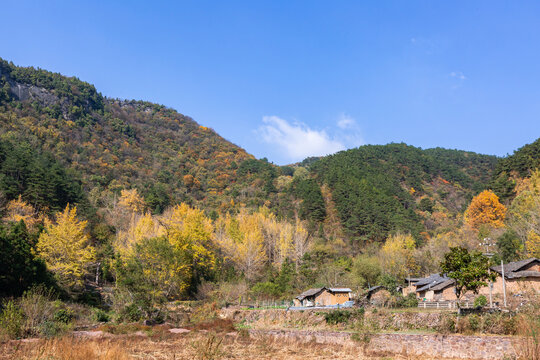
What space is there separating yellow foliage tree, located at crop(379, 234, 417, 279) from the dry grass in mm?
33353

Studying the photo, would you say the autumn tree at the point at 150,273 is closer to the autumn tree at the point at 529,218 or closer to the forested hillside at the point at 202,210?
the forested hillside at the point at 202,210

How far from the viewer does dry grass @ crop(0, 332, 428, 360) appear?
8010 millimetres

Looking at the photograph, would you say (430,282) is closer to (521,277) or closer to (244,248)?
(521,277)

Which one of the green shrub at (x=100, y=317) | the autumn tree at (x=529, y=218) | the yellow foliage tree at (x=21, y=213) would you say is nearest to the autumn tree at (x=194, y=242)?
the green shrub at (x=100, y=317)

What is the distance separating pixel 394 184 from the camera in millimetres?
85250

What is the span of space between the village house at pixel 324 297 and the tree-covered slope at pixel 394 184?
27.0 m

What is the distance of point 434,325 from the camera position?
19.3 m

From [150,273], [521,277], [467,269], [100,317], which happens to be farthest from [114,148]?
[467,269]

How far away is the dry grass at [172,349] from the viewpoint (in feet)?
26.3

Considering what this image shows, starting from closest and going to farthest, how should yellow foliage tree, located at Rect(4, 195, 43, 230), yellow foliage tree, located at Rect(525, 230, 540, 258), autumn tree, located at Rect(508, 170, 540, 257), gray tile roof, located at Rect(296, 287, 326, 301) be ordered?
1. yellow foliage tree, located at Rect(525, 230, 540, 258)
2. autumn tree, located at Rect(508, 170, 540, 257)
3. gray tile roof, located at Rect(296, 287, 326, 301)
4. yellow foliage tree, located at Rect(4, 195, 43, 230)

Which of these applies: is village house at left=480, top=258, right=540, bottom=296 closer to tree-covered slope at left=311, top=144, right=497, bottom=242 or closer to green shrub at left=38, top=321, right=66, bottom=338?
tree-covered slope at left=311, top=144, right=497, bottom=242

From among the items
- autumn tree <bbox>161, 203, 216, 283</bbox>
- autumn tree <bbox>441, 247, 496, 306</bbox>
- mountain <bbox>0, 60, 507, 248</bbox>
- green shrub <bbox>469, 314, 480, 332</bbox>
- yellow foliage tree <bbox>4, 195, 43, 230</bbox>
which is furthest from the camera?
mountain <bbox>0, 60, 507, 248</bbox>

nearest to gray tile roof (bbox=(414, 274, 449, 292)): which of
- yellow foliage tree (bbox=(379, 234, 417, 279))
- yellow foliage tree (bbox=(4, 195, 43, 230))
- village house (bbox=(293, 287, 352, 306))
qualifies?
yellow foliage tree (bbox=(379, 234, 417, 279))

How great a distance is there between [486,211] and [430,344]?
165 ft
